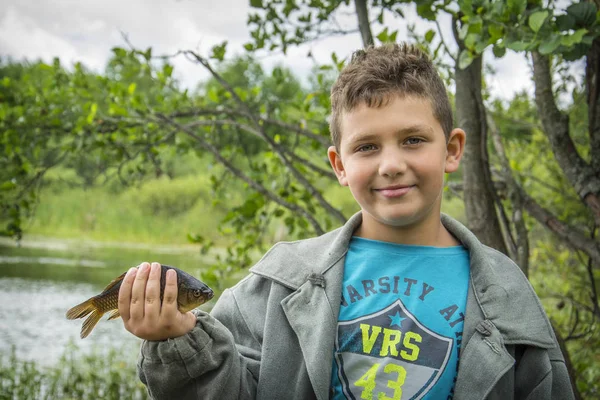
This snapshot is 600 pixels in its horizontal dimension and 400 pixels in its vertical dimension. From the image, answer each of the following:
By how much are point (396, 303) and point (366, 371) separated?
0.70ft

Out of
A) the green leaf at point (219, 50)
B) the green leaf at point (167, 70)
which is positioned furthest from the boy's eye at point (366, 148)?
the green leaf at point (167, 70)

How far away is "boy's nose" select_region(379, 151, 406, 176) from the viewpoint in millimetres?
1660

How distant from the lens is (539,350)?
5.49 ft

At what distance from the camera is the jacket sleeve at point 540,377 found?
5.44ft

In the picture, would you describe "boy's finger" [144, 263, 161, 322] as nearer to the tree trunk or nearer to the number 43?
the number 43

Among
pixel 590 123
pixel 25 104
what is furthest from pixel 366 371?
pixel 25 104

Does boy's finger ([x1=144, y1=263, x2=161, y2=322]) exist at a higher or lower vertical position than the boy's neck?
lower

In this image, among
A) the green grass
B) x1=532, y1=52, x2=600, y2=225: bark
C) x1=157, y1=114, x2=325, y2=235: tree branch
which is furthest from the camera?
the green grass

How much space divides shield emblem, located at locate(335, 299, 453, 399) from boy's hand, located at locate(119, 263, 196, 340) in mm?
521

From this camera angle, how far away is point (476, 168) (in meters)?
2.97

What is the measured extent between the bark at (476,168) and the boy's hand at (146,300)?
192 centimetres

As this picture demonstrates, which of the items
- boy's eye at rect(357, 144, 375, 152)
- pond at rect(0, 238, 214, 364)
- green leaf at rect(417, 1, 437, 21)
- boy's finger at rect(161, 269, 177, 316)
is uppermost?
green leaf at rect(417, 1, 437, 21)

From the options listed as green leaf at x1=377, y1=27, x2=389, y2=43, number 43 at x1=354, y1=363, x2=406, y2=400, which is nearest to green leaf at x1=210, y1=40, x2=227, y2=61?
green leaf at x1=377, y1=27, x2=389, y2=43

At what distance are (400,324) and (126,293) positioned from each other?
76 centimetres
